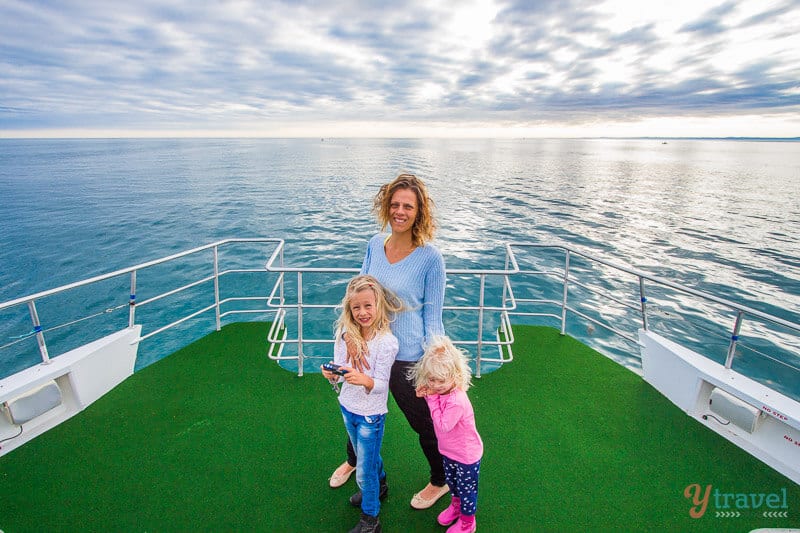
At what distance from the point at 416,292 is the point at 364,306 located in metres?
0.28

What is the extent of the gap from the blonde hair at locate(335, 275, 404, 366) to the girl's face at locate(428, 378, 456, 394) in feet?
1.11

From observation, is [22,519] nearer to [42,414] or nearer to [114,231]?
[42,414]

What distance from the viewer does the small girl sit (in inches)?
79.4

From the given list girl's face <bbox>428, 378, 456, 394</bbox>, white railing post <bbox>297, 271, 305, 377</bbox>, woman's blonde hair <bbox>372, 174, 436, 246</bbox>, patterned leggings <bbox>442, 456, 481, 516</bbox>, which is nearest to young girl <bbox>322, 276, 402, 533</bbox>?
girl's face <bbox>428, 378, 456, 394</bbox>

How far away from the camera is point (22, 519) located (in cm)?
245

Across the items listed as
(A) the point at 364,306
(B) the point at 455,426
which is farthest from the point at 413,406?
Result: (A) the point at 364,306

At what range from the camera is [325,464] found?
2.94 metres

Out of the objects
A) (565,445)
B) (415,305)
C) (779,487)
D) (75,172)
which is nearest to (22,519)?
(415,305)

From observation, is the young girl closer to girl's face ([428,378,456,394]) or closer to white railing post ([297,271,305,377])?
girl's face ([428,378,456,394])

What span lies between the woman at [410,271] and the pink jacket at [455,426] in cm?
13

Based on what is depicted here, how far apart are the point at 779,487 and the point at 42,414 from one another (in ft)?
17.4

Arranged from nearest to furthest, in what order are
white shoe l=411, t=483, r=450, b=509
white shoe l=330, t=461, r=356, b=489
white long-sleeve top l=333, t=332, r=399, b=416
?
white long-sleeve top l=333, t=332, r=399, b=416 → white shoe l=411, t=483, r=450, b=509 → white shoe l=330, t=461, r=356, b=489

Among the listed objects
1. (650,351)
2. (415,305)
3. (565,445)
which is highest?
(415,305)

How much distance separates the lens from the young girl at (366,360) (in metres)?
2.00
